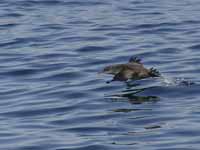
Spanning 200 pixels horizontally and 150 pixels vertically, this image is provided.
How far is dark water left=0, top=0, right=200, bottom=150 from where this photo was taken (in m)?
11.2

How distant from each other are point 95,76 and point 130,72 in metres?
1.28

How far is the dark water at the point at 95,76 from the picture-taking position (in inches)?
442

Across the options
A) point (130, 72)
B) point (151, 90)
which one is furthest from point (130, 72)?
point (151, 90)

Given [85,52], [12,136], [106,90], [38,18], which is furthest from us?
[38,18]

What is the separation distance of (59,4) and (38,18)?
2.37 meters

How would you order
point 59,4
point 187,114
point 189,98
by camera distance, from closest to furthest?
1. point 187,114
2. point 189,98
3. point 59,4

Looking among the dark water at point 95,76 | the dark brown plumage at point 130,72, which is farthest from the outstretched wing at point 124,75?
the dark water at point 95,76

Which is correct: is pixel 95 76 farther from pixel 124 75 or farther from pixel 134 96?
pixel 134 96

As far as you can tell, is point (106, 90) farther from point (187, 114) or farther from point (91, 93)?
point (187, 114)

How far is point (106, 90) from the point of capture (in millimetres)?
14141

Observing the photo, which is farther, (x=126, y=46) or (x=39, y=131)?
(x=126, y=46)

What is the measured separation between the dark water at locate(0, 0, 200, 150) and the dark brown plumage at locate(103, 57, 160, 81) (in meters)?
0.17

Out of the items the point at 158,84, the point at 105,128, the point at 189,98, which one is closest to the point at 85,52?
the point at 158,84

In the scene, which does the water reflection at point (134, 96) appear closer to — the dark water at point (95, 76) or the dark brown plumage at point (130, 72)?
the dark water at point (95, 76)
